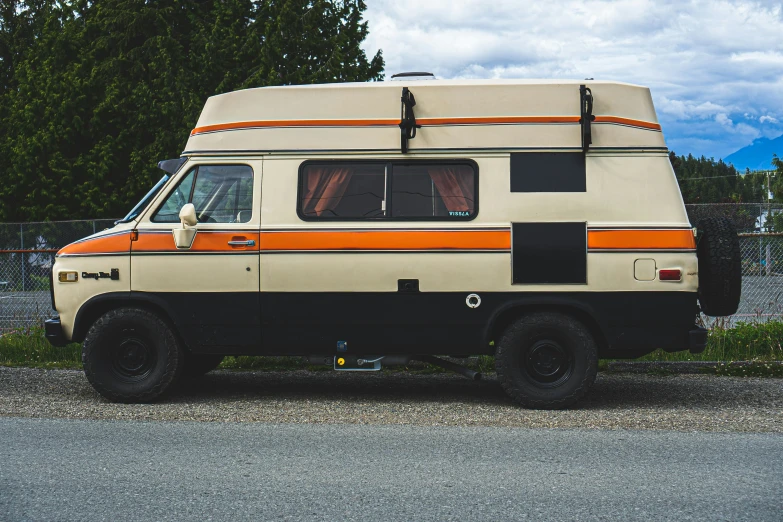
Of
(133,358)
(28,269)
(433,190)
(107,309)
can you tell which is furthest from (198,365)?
(28,269)

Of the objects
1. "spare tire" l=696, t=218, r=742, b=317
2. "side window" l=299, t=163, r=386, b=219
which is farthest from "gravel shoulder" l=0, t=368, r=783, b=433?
"side window" l=299, t=163, r=386, b=219

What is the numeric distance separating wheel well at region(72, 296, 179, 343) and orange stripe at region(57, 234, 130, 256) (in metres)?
0.45

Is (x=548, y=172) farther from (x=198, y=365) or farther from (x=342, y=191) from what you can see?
(x=198, y=365)

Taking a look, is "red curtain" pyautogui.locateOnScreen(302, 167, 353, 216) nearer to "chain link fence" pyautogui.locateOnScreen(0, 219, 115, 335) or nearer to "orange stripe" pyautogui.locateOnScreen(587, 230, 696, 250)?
"orange stripe" pyautogui.locateOnScreen(587, 230, 696, 250)

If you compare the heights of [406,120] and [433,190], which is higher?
[406,120]

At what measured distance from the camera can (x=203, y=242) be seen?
7.83 meters

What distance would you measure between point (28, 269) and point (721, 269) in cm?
1301

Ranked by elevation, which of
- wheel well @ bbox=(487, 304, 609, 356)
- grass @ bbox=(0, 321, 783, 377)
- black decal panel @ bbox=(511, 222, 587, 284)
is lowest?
grass @ bbox=(0, 321, 783, 377)

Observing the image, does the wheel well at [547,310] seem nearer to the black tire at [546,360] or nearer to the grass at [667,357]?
the black tire at [546,360]

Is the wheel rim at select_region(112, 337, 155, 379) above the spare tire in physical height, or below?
below

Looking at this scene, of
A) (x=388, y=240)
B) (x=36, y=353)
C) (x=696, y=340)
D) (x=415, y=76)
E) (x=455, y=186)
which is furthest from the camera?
(x=36, y=353)

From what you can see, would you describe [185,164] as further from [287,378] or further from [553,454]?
[553,454]

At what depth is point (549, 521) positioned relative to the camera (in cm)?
449

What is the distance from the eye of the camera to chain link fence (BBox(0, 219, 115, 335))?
13.4m
